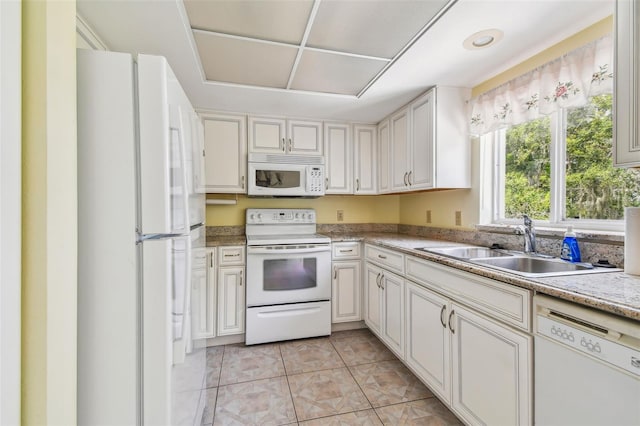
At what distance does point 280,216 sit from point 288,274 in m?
0.71

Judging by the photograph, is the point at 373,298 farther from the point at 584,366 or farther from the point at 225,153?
the point at 225,153

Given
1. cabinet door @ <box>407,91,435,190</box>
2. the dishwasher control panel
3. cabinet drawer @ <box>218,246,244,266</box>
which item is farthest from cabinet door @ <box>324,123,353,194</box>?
the dishwasher control panel

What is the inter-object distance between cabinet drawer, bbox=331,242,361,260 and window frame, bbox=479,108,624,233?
1.09 m

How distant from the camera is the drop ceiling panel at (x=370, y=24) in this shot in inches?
52.4

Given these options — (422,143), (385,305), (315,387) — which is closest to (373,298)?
(385,305)

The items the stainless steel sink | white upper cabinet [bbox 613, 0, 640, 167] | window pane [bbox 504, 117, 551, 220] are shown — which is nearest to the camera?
white upper cabinet [bbox 613, 0, 640, 167]

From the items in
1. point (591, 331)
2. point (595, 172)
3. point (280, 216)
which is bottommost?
point (591, 331)

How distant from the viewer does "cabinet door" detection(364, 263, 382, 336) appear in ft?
7.74

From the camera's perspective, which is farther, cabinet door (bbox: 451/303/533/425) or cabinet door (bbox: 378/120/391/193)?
cabinet door (bbox: 378/120/391/193)

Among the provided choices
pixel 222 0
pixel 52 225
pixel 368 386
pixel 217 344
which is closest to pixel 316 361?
pixel 368 386

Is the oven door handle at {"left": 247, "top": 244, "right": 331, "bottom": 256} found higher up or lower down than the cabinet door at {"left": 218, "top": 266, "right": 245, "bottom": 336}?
higher up

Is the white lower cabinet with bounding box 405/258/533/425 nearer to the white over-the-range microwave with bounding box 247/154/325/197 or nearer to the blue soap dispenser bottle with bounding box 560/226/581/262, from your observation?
the blue soap dispenser bottle with bounding box 560/226/581/262

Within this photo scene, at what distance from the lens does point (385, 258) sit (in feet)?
7.38

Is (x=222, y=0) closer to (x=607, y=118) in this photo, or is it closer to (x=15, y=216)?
(x=15, y=216)
